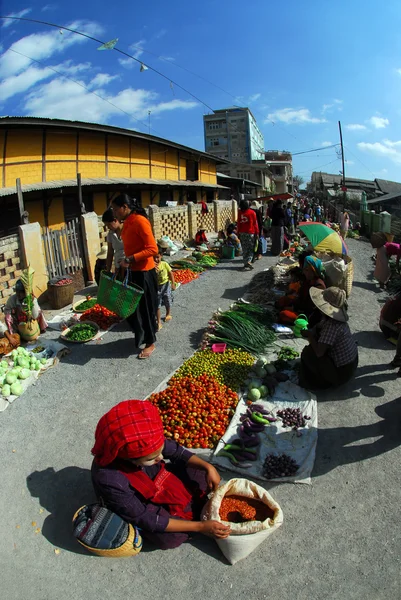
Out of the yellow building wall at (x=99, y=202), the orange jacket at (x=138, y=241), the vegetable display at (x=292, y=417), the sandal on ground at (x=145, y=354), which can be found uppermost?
the yellow building wall at (x=99, y=202)

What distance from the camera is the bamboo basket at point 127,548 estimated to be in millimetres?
2283

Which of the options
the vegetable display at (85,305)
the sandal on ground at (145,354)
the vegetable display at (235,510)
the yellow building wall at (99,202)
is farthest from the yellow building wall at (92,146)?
the vegetable display at (235,510)

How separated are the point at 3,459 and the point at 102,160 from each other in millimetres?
12901

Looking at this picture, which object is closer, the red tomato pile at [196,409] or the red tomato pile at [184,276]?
the red tomato pile at [196,409]

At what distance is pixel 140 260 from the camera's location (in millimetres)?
4508

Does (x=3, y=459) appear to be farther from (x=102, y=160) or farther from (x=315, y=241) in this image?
(x=102, y=160)

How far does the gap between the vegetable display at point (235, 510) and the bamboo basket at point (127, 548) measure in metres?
0.56

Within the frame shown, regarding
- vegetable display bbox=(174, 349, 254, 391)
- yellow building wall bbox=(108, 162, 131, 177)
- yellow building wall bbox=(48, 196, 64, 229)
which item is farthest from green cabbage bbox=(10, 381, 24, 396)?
yellow building wall bbox=(108, 162, 131, 177)

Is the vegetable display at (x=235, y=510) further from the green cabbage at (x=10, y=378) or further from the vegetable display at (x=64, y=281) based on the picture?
the vegetable display at (x=64, y=281)

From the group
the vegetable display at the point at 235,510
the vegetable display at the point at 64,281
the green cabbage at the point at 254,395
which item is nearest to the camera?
the vegetable display at the point at 235,510

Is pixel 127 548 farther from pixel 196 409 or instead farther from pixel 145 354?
pixel 145 354

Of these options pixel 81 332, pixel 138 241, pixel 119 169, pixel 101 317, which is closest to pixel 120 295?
pixel 138 241

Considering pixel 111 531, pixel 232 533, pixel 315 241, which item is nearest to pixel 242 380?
pixel 232 533

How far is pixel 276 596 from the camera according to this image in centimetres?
217
